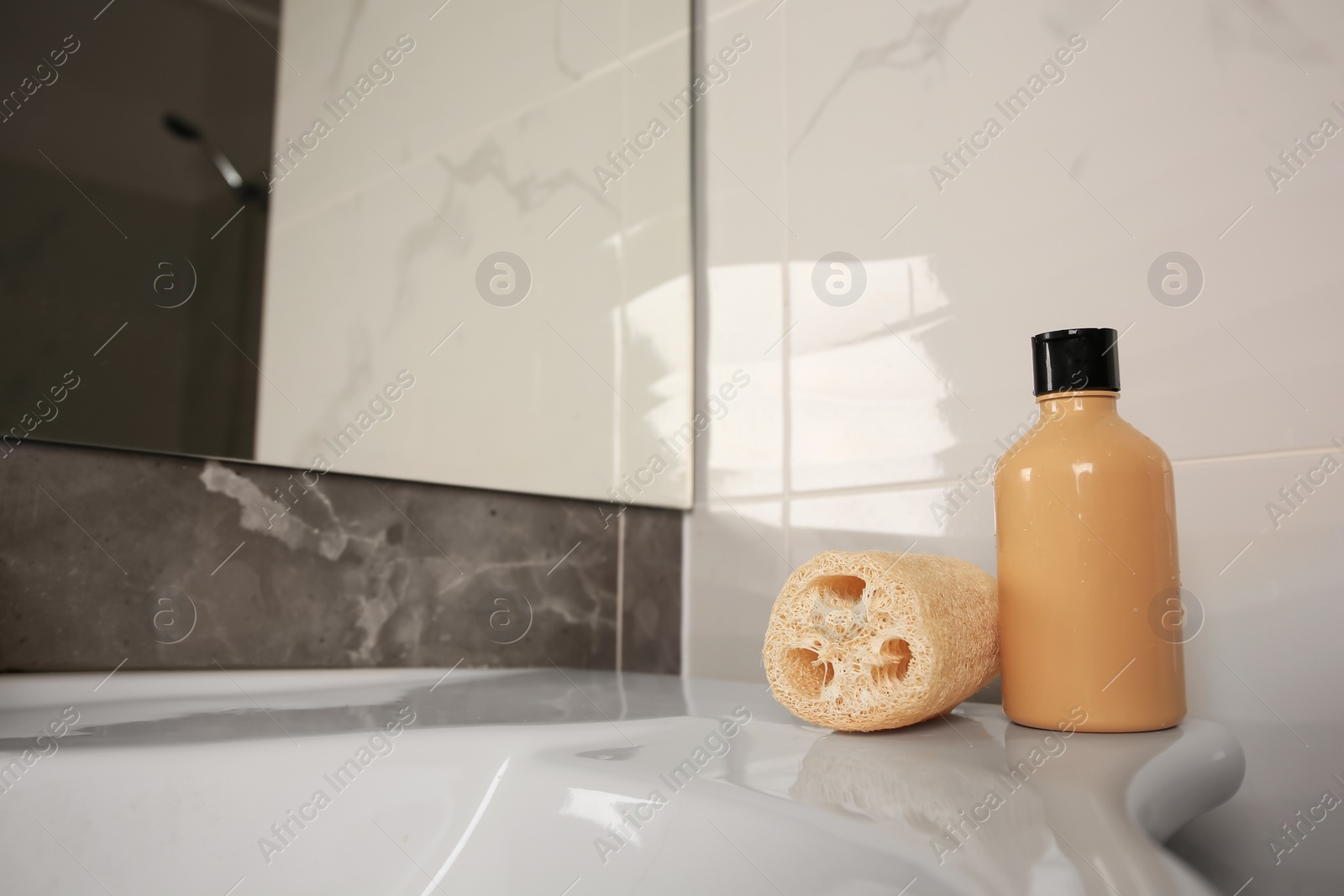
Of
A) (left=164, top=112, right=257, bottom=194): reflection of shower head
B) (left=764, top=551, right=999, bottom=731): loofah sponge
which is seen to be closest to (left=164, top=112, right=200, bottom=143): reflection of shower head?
(left=164, top=112, right=257, bottom=194): reflection of shower head

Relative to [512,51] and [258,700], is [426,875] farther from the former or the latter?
[512,51]

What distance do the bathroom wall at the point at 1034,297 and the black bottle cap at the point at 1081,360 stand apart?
169 millimetres

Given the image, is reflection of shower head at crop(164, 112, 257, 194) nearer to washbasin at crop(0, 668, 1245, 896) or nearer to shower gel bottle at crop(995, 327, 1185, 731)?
washbasin at crop(0, 668, 1245, 896)

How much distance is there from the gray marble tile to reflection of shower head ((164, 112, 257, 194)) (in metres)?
0.47

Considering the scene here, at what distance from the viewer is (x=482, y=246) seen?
33.3 inches

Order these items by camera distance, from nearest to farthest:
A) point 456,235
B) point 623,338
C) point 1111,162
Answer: point 1111,162 < point 456,235 < point 623,338

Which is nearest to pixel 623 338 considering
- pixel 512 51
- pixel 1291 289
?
pixel 512 51

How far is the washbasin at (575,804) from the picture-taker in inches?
12.0

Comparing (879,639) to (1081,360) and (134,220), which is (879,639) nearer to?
(1081,360)

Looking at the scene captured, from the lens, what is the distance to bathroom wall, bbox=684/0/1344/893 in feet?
1.87

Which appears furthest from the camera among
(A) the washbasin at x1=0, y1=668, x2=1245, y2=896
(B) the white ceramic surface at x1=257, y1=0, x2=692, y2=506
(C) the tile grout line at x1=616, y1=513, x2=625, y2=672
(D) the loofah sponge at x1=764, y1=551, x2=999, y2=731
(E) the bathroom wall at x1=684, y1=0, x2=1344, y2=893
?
(C) the tile grout line at x1=616, y1=513, x2=625, y2=672

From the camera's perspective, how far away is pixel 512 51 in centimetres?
90

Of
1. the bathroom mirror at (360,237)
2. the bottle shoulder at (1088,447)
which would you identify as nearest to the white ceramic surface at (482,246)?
the bathroom mirror at (360,237)

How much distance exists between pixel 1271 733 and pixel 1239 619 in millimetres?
74
